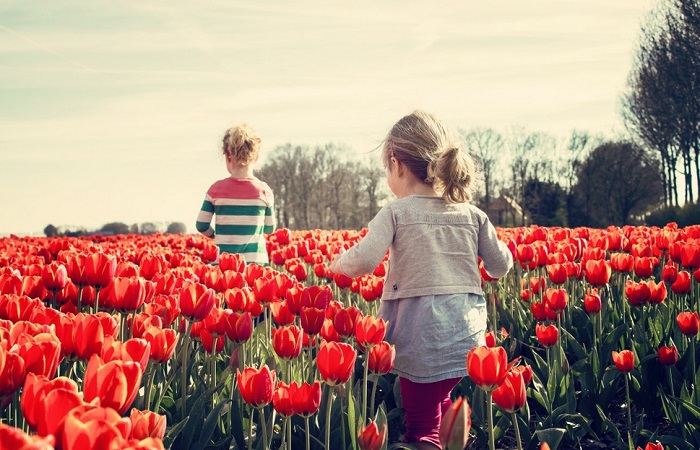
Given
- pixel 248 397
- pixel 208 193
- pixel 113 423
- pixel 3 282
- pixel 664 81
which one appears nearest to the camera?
pixel 113 423

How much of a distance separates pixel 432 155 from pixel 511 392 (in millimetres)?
1717

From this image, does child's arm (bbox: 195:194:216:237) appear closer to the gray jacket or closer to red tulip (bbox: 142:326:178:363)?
the gray jacket

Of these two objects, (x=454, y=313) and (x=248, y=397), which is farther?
(x=454, y=313)

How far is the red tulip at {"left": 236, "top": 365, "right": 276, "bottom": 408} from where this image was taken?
7.94ft

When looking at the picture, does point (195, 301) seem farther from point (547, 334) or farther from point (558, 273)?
point (558, 273)

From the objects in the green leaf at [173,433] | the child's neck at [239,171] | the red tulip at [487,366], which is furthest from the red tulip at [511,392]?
the child's neck at [239,171]

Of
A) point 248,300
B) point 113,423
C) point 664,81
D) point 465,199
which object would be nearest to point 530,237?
point 465,199

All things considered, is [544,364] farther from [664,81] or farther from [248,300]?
[664,81]

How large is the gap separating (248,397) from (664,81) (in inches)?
1301

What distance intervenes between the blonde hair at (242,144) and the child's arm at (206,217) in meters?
0.52

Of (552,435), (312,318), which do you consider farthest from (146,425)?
(552,435)

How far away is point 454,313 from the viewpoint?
385 centimetres

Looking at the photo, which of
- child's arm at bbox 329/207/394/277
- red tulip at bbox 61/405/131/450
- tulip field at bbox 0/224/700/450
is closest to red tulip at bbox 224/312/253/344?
tulip field at bbox 0/224/700/450

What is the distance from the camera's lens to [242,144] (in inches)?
261
